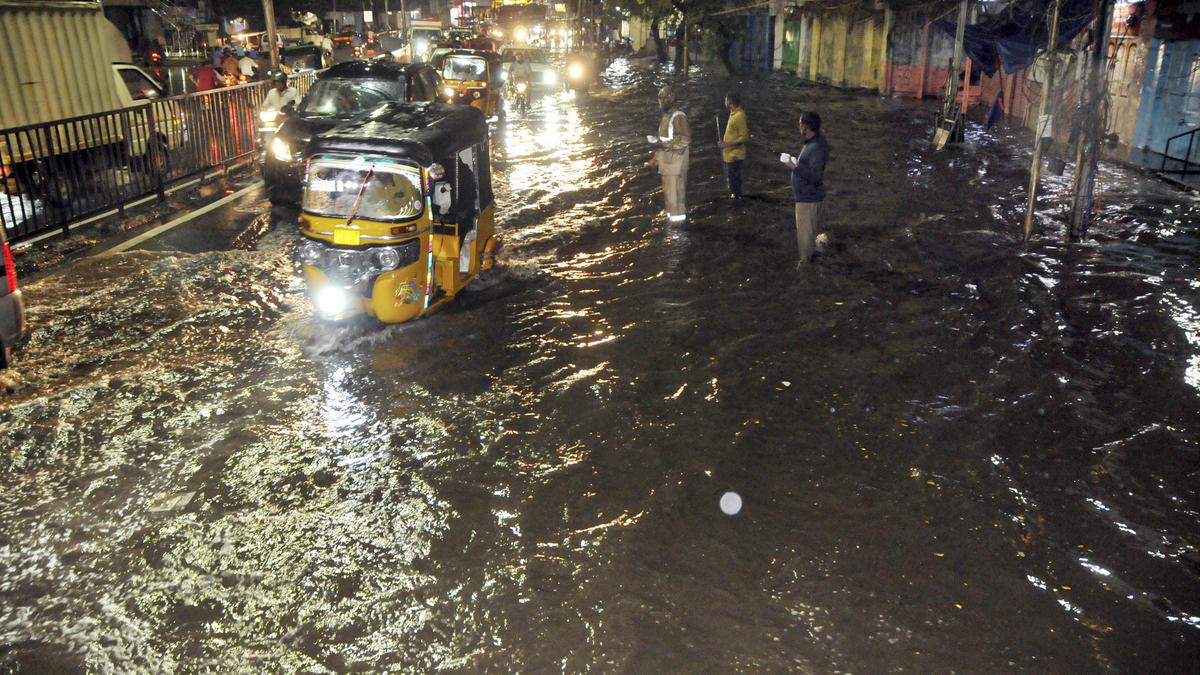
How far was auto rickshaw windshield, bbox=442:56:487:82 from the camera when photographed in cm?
2295

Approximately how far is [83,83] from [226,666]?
13404mm

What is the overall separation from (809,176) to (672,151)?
2.54 m

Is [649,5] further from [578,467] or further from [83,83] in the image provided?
[578,467]

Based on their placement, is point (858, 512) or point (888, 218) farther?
point (888, 218)

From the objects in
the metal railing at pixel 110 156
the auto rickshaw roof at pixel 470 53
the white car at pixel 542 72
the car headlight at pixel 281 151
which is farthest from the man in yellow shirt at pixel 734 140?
the white car at pixel 542 72

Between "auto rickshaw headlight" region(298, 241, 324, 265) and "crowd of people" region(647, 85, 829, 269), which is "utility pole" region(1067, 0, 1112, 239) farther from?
"auto rickshaw headlight" region(298, 241, 324, 265)

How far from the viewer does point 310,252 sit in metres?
7.91

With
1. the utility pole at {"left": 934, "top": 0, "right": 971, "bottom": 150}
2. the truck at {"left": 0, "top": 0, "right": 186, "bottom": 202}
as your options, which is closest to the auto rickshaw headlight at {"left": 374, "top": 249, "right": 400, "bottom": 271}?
the truck at {"left": 0, "top": 0, "right": 186, "bottom": 202}

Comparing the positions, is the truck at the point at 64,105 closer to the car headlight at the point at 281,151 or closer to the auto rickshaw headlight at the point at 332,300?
the car headlight at the point at 281,151

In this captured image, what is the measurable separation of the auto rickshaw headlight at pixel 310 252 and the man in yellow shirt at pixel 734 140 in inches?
249

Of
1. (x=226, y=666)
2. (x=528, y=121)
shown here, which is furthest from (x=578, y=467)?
(x=528, y=121)

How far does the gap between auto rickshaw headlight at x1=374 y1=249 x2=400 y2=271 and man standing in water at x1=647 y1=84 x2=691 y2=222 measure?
4.60 m

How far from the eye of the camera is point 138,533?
520cm

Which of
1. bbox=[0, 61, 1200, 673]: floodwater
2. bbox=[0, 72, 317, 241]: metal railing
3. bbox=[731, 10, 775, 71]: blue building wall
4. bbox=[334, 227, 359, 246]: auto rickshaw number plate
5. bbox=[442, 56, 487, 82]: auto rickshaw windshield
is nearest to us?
bbox=[0, 61, 1200, 673]: floodwater
